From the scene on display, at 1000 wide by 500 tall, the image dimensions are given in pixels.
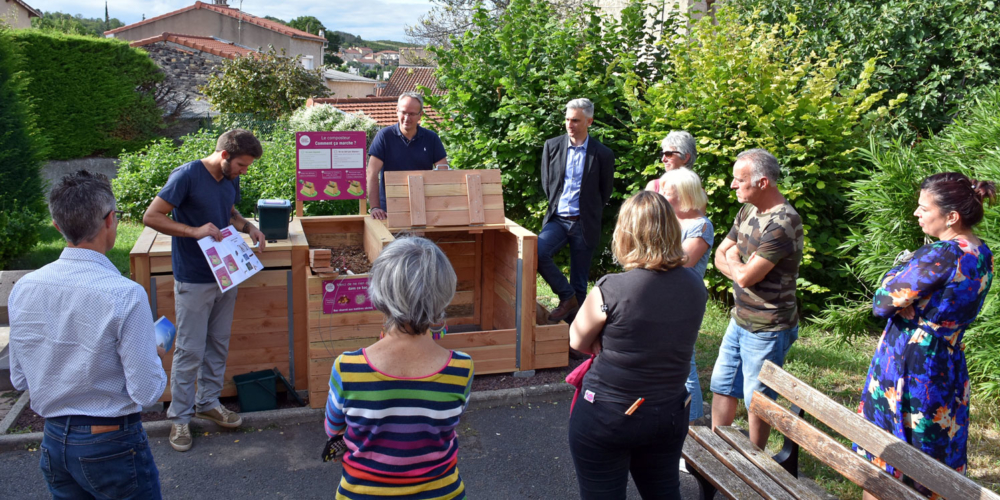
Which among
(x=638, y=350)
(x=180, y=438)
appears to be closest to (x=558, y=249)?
(x=180, y=438)

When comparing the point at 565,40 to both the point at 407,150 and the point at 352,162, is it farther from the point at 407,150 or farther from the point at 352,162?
the point at 352,162

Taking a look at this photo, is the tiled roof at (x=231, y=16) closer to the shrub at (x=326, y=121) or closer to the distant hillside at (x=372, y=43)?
the shrub at (x=326, y=121)

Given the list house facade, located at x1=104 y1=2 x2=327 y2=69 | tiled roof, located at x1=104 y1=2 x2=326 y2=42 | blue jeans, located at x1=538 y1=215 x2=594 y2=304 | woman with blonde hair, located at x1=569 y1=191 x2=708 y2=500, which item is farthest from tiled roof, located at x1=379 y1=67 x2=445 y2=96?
woman with blonde hair, located at x1=569 y1=191 x2=708 y2=500

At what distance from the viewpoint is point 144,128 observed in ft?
60.6

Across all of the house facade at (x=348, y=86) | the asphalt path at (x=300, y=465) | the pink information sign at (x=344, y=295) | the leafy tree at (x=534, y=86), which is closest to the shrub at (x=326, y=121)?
the leafy tree at (x=534, y=86)

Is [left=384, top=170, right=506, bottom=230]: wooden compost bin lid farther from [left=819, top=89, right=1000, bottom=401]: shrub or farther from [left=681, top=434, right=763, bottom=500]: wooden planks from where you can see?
[left=819, top=89, right=1000, bottom=401]: shrub

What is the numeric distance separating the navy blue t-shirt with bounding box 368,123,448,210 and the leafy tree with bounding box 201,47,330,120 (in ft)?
53.6

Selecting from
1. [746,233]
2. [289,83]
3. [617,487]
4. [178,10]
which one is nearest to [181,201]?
[617,487]

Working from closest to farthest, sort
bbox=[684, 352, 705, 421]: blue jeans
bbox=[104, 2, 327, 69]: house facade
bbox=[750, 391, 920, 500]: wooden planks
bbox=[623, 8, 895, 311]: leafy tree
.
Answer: bbox=[750, 391, 920, 500]: wooden planks → bbox=[684, 352, 705, 421]: blue jeans → bbox=[623, 8, 895, 311]: leafy tree → bbox=[104, 2, 327, 69]: house facade

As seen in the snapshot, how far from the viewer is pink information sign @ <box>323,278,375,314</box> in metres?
4.70

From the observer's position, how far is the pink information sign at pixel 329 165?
5.43 metres

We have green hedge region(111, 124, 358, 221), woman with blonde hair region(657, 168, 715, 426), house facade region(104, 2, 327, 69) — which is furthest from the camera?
house facade region(104, 2, 327, 69)

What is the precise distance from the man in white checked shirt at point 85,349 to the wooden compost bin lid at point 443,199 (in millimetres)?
2724

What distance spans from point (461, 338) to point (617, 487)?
2.67 metres
